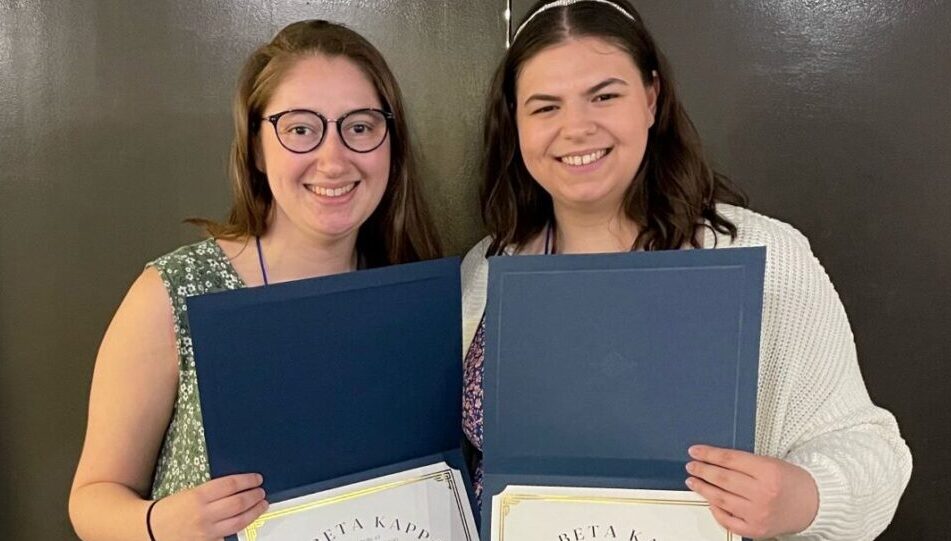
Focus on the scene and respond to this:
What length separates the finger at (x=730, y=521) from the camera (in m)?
0.91

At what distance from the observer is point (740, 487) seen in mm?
912

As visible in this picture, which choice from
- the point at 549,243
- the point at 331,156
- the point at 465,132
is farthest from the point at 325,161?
the point at 465,132

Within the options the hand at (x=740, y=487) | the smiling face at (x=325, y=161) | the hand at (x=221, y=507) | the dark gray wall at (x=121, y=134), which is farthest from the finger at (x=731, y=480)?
the dark gray wall at (x=121, y=134)

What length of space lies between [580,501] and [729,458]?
0.18 m

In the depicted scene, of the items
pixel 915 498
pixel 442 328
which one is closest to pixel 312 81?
pixel 442 328

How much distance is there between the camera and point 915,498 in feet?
5.52

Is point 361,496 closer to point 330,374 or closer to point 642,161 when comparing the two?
point 330,374

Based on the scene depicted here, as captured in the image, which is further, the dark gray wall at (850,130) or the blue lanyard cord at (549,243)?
the dark gray wall at (850,130)

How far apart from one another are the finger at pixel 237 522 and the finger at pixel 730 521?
543mm

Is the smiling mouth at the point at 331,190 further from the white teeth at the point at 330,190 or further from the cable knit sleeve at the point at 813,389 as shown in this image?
the cable knit sleeve at the point at 813,389

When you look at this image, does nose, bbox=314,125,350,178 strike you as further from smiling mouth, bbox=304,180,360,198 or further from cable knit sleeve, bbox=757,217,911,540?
cable knit sleeve, bbox=757,217,911,540

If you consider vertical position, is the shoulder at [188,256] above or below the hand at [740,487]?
above

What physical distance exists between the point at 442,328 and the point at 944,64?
1217 mm

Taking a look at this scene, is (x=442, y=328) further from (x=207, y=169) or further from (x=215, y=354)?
(x=207, y=169)
